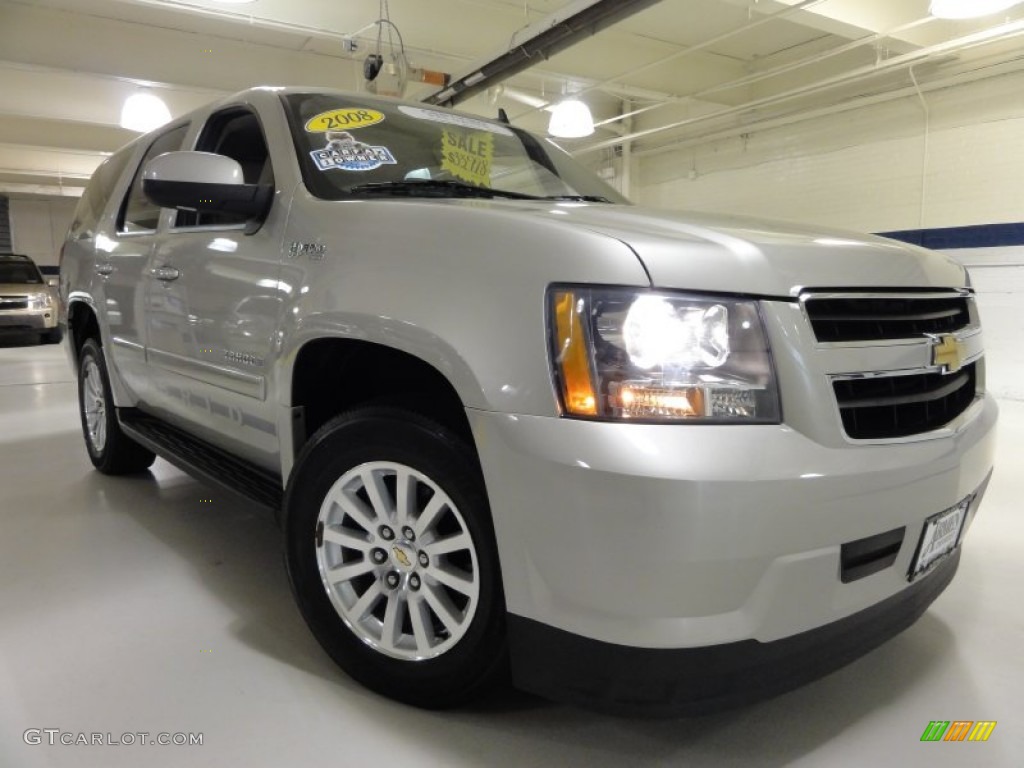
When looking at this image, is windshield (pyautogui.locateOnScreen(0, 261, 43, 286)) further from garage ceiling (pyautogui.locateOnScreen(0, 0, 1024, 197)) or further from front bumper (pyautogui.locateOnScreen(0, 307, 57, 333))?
garage ceiling (pyautogui.locateOnScreen(0, 0, 1024, 197))

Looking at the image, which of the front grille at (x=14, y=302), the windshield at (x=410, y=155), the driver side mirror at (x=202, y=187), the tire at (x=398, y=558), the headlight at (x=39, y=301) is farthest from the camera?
the headlight at (x=39, y=301)

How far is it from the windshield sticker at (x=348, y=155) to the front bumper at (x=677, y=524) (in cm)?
107

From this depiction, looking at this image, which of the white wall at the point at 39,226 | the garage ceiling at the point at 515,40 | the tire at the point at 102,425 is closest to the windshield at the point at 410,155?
the tire at the point at 102,425

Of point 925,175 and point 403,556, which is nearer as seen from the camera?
point 403,556

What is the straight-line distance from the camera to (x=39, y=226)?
19047 mm

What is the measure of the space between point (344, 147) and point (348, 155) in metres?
0.04

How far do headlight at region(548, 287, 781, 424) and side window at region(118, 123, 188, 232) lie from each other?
214 centimetres

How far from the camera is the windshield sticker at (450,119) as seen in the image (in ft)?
7.88

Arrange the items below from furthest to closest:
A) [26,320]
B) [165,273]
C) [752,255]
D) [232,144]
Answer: [26,320], [232,144], [165,273], [752,255]

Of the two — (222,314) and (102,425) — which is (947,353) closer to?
(222,314)

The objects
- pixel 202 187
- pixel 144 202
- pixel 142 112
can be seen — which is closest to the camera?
pixel 202 187

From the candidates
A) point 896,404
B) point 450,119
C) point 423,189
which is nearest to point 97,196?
point 450,119

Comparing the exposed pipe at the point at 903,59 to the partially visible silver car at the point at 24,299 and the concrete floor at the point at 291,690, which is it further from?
the partially visible silver car at the point at 24,299

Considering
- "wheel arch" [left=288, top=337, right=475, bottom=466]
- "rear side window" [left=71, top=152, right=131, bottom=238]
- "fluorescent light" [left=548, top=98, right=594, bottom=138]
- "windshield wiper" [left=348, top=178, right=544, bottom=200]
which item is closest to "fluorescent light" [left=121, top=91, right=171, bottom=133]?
"rear side window" [left=71, top=152, right=131, bottom=238]
